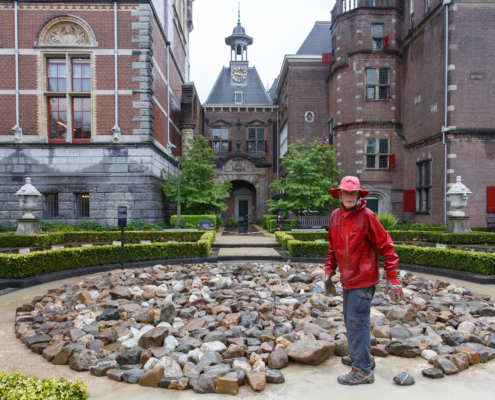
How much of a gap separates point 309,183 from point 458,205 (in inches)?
275

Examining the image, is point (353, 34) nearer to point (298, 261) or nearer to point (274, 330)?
point (298, 261)

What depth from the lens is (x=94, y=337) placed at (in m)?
4.61

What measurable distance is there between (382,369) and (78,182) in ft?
51.9

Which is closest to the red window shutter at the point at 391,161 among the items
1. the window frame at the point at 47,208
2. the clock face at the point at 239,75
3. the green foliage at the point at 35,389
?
the clock face at the point at 239,75

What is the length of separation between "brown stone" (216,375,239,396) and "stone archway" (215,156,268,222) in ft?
94.4

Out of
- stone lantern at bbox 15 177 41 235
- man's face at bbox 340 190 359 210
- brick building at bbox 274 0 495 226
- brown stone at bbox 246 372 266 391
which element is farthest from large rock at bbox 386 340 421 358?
brick building at bbox 274 0 495 226

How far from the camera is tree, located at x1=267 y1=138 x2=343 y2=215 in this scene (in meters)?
18.0

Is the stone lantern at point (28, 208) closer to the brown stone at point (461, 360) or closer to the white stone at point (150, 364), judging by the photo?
the white stone at point (150, 364)

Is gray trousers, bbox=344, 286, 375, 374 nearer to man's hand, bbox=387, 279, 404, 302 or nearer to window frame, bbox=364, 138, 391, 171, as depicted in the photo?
man's hand, bbox=387, 279, 404, 302

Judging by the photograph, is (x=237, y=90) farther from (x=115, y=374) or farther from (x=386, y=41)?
(x=115, y=374)

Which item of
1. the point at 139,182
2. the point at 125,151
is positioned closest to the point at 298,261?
the point at 139,182

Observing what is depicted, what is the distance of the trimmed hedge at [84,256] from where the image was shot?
7.96m

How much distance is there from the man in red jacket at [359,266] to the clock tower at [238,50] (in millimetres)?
33203

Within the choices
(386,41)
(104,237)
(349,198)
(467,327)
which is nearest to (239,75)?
(386,41)
